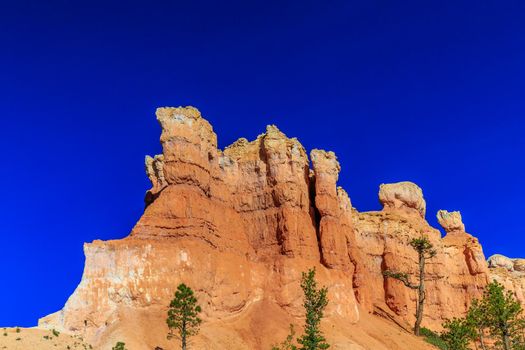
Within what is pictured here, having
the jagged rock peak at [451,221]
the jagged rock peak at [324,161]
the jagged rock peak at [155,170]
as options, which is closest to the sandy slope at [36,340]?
the jagged rock peak at [155,170]

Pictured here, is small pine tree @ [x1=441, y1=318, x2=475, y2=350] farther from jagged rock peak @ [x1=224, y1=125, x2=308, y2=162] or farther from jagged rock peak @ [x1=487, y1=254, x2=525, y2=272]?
jagged rock peak @ [x1=487, y1=254, x2=525, y2=272]

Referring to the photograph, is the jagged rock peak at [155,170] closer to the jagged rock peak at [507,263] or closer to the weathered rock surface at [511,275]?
the weathered rock surface at [511,275]

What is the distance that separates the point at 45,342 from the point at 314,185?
4944 centimetres

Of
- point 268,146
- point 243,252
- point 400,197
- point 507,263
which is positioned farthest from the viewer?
point 507,263

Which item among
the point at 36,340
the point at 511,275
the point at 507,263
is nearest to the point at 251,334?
the point at 36,340

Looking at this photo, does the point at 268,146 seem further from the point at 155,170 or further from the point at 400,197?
the point at 400,197

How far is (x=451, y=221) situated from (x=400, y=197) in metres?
15.2

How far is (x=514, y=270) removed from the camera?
14962 cm

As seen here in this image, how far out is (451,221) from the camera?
12488 cm

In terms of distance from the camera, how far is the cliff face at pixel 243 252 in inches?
2623

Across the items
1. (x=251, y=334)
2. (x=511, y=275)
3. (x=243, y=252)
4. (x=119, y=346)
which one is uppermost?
(x=511, y=275)

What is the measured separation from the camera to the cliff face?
219ft

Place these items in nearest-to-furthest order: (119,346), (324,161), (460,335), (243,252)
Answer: (119,346) < (460,335) < (243,252) < (324,161)

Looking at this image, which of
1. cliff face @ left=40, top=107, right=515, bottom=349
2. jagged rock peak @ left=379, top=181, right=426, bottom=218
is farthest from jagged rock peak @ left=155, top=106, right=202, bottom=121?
jagged rock peak @ left=379, top=181, right=426, bottom=218
